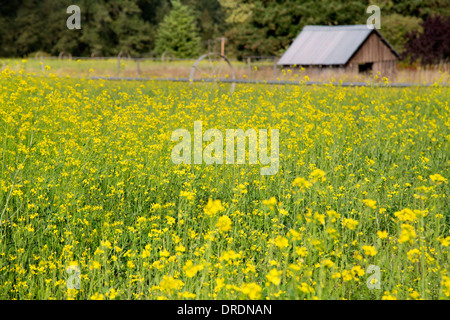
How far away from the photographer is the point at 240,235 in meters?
3.78

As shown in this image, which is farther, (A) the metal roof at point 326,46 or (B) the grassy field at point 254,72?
(A) the metal roof at point 326,46

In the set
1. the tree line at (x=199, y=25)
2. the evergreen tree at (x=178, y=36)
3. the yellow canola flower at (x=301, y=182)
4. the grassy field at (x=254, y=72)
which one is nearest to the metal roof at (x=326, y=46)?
the grassy field at (x=254, y=72)

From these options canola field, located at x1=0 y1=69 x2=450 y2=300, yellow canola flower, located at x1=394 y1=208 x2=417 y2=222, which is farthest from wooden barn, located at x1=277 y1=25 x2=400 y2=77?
yellow canola flower, located at x1=394 y1=208 x2=417 y2=222

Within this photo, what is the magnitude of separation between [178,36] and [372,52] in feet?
109

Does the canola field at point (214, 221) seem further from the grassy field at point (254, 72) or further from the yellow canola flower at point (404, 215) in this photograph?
the grassy field at point (254, 72)

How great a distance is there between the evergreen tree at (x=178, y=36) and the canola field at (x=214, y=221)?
5259 centimetres

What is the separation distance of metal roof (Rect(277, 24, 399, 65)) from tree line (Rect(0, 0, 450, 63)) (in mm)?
6021

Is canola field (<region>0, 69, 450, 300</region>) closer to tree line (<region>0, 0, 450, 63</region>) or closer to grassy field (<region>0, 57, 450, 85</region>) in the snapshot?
grassy field (<region>0, 57, 450, 85</region>)

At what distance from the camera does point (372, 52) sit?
2936 cm

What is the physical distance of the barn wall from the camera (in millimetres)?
28230

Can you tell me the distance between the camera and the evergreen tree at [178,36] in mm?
57375

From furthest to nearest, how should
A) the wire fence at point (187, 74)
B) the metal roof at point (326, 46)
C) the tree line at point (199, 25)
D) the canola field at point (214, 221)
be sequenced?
1. the tree line at point (199, 25)
2. the metal roof at point (326, 46)
3. the wire fence at point (187, 74)
4. the canola field at point (214, 221)
